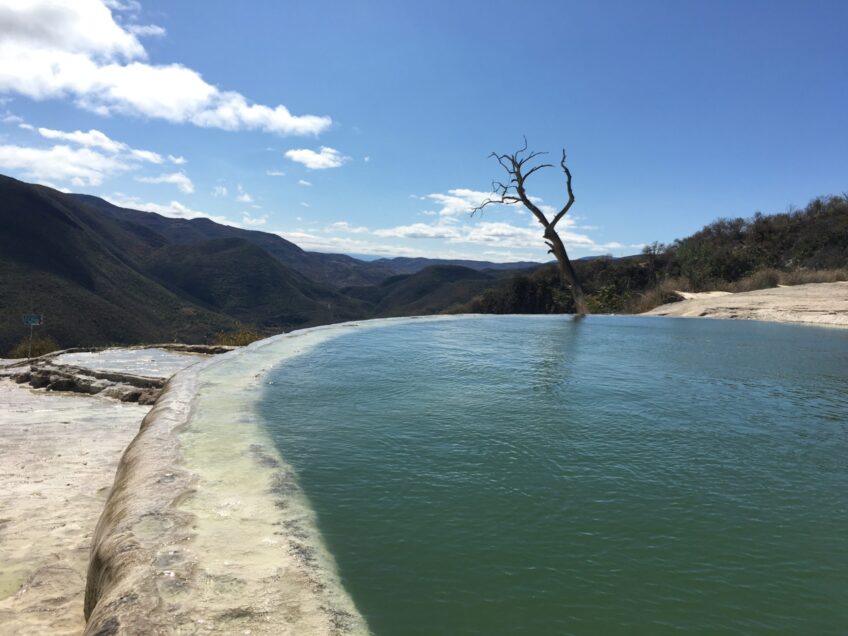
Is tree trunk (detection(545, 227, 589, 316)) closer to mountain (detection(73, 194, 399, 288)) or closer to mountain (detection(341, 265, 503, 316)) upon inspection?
mountain (detection(341, 265, 503, 316))

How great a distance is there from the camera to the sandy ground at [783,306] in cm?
1197

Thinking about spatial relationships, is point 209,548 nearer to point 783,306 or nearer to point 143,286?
point 783,306

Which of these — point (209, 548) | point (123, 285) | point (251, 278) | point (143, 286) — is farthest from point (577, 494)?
point (251, 278)

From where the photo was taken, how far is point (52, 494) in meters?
3.71

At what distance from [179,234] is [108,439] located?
154m

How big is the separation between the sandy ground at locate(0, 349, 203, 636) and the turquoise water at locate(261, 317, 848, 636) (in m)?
1.29

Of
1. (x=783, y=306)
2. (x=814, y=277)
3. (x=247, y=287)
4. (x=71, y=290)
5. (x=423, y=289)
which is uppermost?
(x=423, y=289)

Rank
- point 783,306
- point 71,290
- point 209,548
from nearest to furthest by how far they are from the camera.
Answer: point 209,548
point 783,306
point 71,290

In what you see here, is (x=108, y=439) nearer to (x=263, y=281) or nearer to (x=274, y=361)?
(x=274, y=361)

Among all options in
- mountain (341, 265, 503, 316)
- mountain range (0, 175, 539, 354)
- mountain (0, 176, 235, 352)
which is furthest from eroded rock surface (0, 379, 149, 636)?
mountain (341, 265, 503, 316)

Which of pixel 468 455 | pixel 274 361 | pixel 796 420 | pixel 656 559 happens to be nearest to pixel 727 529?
pixel 656 559

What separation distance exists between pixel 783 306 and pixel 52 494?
14.9 meters

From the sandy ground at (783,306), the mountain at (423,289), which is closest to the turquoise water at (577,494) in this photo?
the sandy ground at (783,306)

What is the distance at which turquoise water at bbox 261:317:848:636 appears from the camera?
2201mm
